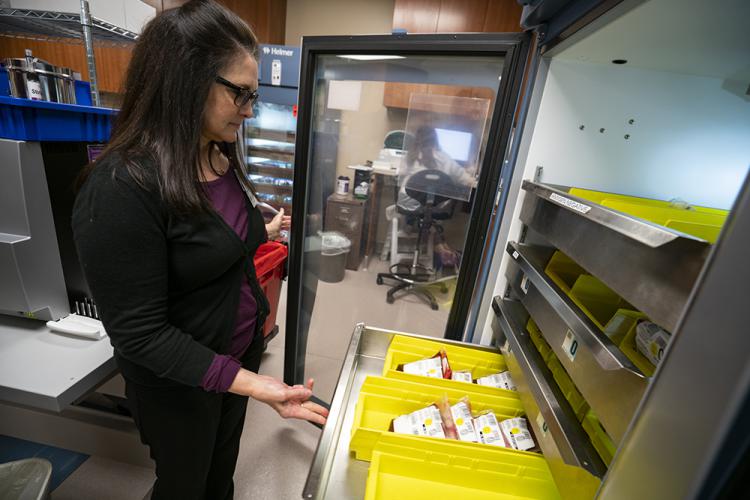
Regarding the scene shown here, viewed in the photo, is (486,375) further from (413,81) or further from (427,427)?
(413,81)

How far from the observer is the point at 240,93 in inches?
31.5

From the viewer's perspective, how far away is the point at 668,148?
90cm

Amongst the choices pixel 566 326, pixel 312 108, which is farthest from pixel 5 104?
pixel 566 326

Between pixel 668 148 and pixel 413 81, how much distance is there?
2.91ft

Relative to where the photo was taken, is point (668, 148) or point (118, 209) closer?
point (118, 209)

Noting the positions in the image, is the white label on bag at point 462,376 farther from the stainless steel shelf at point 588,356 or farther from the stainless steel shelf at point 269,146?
the stainless steel shelf at point 269,146

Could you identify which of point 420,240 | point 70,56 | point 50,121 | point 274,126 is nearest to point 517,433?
point 50,121

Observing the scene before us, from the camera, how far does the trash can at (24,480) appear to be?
0.91 meters

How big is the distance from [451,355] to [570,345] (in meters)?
0.45

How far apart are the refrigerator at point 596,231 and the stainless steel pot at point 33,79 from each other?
0.88 m

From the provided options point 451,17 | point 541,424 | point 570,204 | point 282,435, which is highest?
point 451,17

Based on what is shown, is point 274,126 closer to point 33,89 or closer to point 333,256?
point 333,256

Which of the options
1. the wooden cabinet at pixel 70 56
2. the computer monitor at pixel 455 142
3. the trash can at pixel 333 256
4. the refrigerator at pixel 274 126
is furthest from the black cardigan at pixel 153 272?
the wooden cabinet at pixel 70 56

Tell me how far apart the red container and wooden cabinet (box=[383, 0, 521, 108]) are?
199 centimetres
